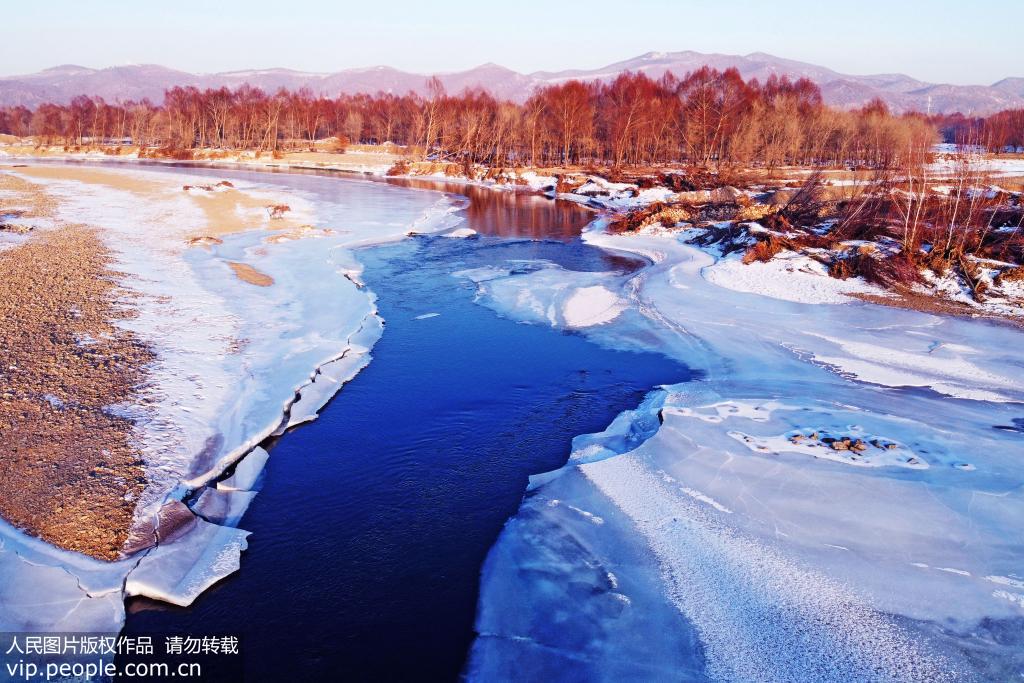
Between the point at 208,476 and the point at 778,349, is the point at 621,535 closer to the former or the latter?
the point at 208,476

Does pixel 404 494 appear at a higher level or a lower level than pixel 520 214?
lower

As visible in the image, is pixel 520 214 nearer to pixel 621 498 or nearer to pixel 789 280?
pixel 789 280

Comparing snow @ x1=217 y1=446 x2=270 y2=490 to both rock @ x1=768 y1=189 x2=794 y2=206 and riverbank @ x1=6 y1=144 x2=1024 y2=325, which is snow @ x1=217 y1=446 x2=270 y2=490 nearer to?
riverbank @ x1=6 y1=144 x2=1024 y2=325

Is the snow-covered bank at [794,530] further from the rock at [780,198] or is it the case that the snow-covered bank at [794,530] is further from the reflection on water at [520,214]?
the rock at [780,198]

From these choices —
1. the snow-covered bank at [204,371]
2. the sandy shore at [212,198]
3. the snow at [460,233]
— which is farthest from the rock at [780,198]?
the sandy shore at [212,198]

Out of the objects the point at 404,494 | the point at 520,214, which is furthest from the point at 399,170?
the point at 404,494

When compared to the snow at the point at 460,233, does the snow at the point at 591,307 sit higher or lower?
lower

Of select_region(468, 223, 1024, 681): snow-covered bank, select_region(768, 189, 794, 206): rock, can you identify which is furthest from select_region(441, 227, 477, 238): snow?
select_region(468, 223, 1024, 681): snow-covered bank

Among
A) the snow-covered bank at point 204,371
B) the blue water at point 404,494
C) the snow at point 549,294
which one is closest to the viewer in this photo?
the blue water at point 404,494
